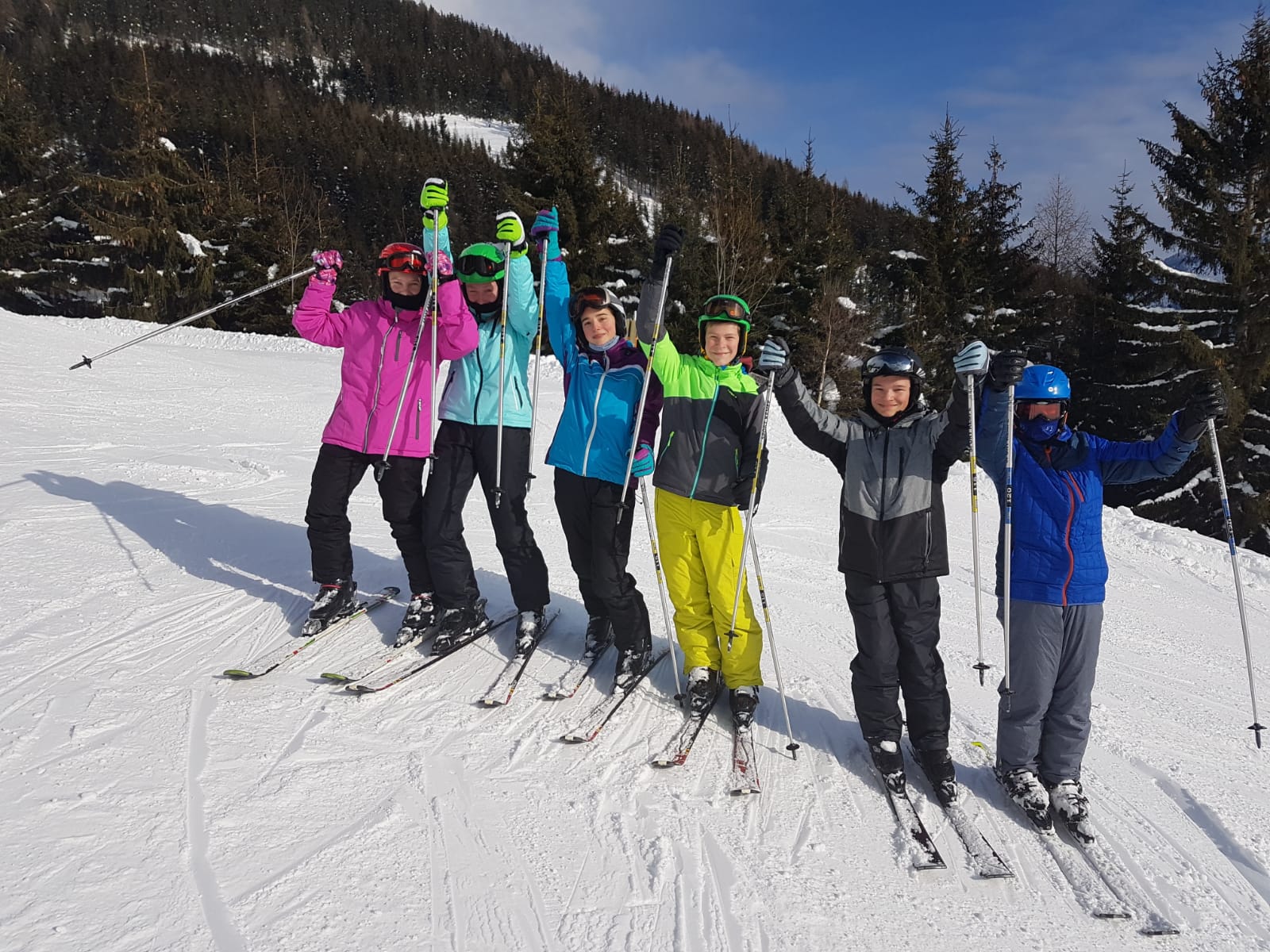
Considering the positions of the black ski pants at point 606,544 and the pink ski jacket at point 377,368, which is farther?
the pink ski jacket at point 377,368

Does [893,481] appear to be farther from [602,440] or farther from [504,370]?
[504,370]

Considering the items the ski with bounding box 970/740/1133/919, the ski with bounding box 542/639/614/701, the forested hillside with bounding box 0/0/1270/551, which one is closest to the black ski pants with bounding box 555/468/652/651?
the ski with bounding box 542/639/614/701

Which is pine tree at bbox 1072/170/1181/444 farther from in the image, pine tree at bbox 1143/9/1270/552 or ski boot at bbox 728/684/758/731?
ski boot at bbox 728/684/758/731

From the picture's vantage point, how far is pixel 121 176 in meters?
26.4

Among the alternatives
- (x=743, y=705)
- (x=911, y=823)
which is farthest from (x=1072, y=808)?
(x=743, y=705)

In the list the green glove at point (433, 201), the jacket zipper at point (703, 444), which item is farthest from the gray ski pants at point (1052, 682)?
the green glove at point (433, 201)

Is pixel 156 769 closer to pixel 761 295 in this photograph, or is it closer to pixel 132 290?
pixel 761 295

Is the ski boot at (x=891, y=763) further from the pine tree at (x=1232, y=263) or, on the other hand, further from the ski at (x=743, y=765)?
the pine tree at (x=1232, y=263)

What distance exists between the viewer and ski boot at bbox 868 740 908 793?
305 cm

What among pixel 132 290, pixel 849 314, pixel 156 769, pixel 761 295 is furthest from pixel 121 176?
pixel 156 769

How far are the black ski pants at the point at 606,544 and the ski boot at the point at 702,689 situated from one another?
42cm

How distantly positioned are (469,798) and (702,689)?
129 cm

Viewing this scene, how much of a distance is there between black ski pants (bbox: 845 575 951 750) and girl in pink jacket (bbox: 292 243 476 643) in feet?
8.18

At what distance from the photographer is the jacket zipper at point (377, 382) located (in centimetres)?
400
